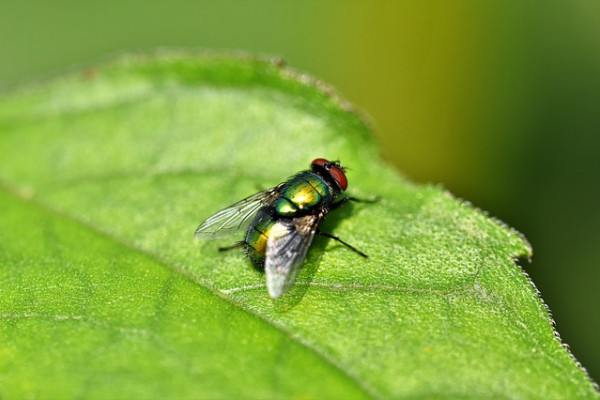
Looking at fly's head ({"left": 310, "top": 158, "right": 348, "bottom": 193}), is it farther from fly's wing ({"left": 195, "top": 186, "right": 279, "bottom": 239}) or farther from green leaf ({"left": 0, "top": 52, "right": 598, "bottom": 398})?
fly's wing ({"left": 195, "top": 186, "right": 279, "bottom": 239})

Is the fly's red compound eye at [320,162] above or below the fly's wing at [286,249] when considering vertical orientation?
above

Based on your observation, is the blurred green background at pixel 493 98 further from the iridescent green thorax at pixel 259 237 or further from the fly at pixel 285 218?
the iridescent green thorax at pixel 259 237

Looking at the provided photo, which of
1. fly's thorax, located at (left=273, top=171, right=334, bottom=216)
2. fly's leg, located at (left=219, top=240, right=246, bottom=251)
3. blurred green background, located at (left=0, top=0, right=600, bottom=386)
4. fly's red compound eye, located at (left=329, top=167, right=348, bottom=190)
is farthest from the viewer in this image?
blurred green background, located at (left=0, top=0, right=600, bottom=386)

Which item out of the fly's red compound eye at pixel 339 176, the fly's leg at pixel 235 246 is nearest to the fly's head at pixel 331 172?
the fly's red compound eye at pixel 339 176

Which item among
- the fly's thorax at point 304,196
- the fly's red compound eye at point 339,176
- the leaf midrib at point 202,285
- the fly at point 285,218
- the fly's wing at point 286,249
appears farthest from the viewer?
the fly's red compound eye at point 339,176

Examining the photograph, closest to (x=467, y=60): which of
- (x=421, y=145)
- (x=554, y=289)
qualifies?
(x=421, y=145)

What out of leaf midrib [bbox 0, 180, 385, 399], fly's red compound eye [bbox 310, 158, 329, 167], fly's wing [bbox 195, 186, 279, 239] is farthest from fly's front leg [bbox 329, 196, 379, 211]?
leaf midrib [bbox 0, 180, 385, 399]
